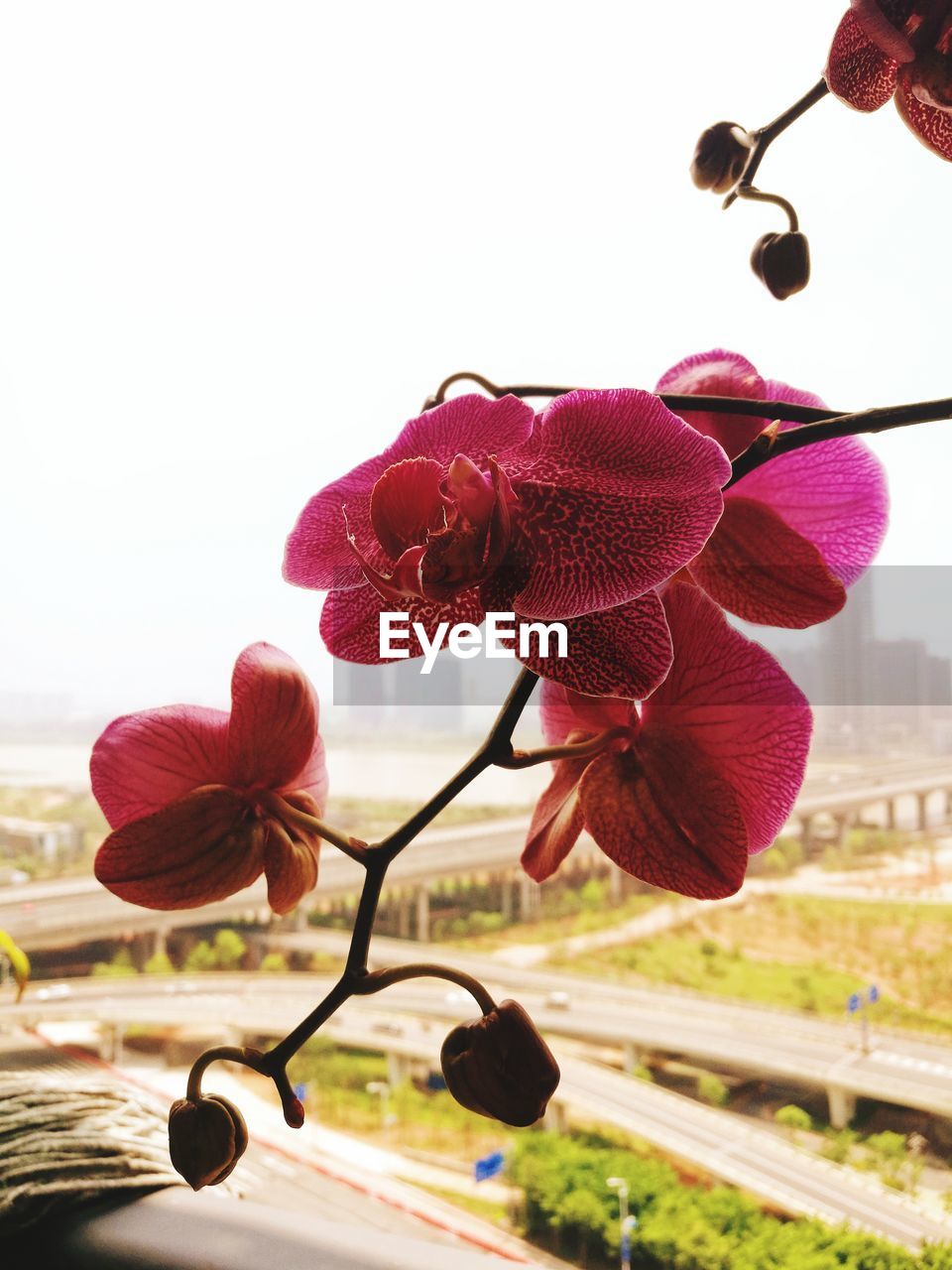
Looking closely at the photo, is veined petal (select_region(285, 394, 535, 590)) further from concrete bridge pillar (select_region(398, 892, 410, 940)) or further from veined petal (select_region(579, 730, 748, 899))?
concrete bridge pillar (select_region(398, 892, 410, 940))

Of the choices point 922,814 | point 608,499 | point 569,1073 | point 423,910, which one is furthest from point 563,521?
point 569,1073

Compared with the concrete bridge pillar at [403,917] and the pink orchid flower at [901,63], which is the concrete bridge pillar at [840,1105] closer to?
the concrete bridge pillar at [403,917]

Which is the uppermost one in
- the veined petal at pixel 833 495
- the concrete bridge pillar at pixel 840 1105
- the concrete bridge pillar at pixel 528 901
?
the veined petal at pixel 833 495

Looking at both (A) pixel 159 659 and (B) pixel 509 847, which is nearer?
(B) pixel 509 847

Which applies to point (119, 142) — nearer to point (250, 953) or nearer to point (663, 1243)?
point (250, 953)

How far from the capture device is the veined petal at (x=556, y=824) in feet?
0.66

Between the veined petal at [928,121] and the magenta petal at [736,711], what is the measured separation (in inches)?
4.5

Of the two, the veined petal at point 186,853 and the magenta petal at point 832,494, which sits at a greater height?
the magenta petal at point 832,494

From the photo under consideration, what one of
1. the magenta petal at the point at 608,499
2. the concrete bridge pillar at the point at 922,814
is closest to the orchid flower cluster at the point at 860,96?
the magenta petal at the point at 608,499

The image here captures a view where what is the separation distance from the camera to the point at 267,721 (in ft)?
0.66

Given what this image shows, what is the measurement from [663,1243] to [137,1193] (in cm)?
69

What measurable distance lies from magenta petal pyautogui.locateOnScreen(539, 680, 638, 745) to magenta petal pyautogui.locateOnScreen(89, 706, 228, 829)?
0.24ft

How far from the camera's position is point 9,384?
150cm

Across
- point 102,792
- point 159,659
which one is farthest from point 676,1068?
point 102,792
